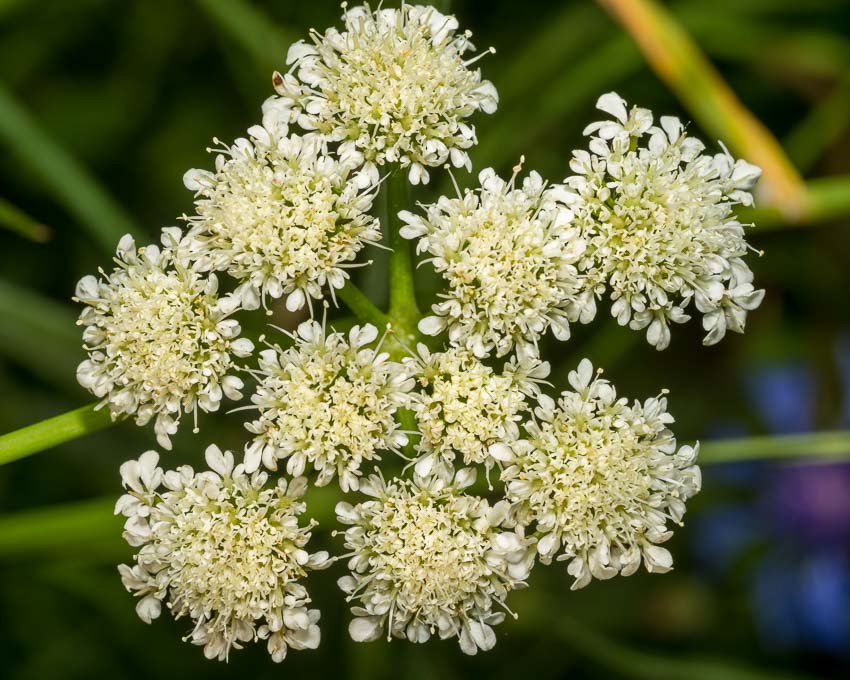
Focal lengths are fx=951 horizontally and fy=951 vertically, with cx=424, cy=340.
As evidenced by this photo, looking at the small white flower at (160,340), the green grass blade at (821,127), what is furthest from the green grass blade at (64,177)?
the green grass blade at (821,127)

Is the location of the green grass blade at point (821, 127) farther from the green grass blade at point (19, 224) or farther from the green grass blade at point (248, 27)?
the green grass blade at point (19, 224)

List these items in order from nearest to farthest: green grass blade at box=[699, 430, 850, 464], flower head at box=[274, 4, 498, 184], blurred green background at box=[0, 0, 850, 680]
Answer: flower head at box=[274, 4, 498, 184]
green grass blade at box=[699, 430, 850, 464]
blurred green background at box=[0, 0, 850, 680]

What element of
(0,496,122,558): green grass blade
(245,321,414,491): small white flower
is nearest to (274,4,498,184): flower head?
(245,321,414,491): small white flower

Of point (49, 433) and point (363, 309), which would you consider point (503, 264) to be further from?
point (49, 433)

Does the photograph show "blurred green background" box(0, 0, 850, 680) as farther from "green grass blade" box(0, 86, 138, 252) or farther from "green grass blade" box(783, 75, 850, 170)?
"green grass blade" box(0, 86, 138, 252)

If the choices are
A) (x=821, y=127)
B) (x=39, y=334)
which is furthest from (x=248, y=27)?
(x=821, y=127)

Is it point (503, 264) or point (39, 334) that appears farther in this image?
point (39, 334)
